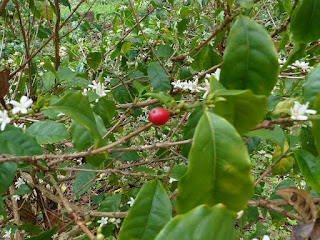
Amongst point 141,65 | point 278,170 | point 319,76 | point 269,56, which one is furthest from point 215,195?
point 141,65

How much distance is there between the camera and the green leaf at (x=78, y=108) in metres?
0.62

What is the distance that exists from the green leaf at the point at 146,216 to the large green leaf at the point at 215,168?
0.62 feet

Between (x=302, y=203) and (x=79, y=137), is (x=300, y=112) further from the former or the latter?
(x=79, y=137)

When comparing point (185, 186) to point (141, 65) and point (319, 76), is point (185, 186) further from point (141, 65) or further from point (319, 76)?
point (141, 65)

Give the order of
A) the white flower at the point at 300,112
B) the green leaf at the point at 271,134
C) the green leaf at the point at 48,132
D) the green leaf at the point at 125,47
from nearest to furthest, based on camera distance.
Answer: the white flower at the point at 300,112
the green leaf at the point at 271,134
the green leaf at the point at 48,132
the green leaf at the point at 125,47

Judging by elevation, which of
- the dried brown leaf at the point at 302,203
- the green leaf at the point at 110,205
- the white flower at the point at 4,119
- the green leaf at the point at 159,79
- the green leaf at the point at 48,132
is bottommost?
Result: the green leaf at the point at 110,205

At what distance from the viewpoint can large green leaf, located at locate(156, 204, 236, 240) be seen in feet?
1.36

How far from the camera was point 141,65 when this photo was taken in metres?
1.78

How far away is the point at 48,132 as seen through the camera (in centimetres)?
94

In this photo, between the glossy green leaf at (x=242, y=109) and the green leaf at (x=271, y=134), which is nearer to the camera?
the glossy green leaf at (x=242, y=109)

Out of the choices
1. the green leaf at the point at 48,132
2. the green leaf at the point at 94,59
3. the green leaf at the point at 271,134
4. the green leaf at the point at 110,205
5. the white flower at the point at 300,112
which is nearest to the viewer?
the white flower at the point at 300,112

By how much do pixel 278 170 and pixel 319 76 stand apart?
0.44 metres

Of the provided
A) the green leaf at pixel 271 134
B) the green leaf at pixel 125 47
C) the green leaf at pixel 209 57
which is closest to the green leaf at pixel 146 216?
the green leaf at pixel 271 134

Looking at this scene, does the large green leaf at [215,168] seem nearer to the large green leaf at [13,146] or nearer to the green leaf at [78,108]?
the green leaf at [78,108]
